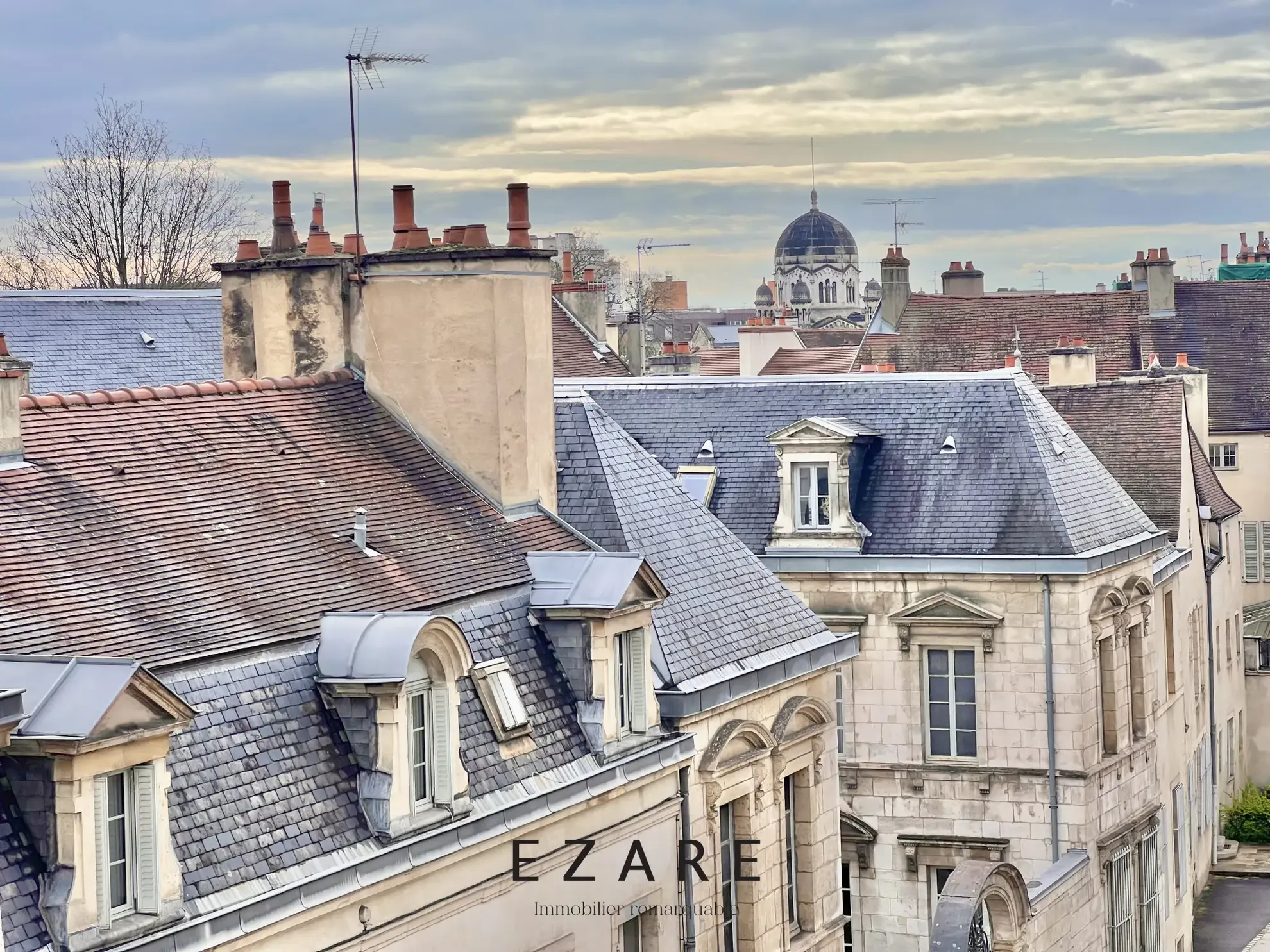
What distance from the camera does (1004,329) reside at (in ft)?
163

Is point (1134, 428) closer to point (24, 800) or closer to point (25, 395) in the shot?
point (25, 395)

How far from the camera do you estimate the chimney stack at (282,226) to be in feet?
63.6

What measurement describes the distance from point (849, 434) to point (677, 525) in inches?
335

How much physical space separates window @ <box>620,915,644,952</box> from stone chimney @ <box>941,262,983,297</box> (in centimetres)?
4480

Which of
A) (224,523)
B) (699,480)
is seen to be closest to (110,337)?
(699,480)

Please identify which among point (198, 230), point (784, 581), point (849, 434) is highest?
point (198, 230)

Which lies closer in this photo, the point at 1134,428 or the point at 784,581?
the point at 784,581

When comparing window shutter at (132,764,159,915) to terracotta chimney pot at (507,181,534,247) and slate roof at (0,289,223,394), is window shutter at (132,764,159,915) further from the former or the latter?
slate roof at (0,289,223,394)

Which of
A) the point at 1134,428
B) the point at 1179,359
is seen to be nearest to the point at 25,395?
the point at 1134,428

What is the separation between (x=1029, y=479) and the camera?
87.6 ft

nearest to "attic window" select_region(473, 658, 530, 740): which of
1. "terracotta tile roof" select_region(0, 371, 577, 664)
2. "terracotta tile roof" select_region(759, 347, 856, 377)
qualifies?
"terracotta tile roof" select_region(0, 371, 577, 664)

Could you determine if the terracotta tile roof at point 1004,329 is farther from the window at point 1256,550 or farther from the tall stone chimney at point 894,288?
the window at point 1256,550

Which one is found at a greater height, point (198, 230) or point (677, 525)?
point (198, 230)

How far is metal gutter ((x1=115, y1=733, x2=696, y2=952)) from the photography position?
11.0 meters
